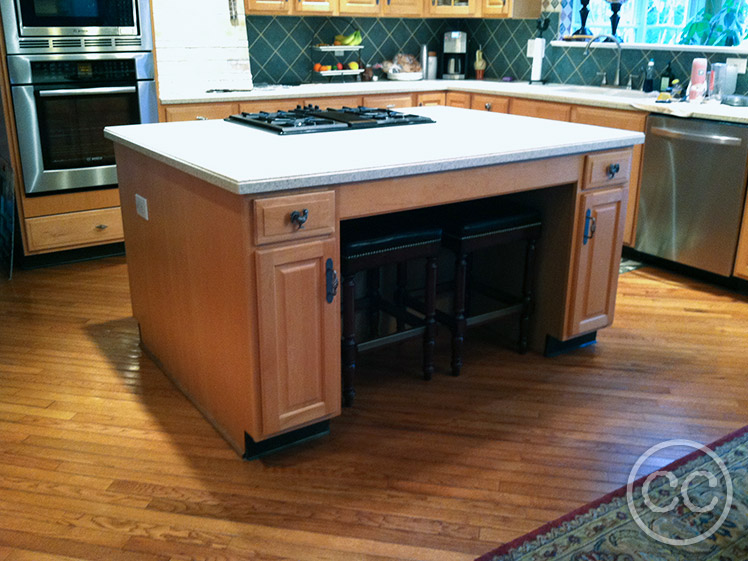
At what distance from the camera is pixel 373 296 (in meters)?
2.95

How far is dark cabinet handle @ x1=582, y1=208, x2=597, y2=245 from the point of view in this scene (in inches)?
108

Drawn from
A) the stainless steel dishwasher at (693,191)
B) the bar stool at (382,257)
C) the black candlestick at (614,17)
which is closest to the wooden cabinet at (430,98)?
the black candlestick at (614,17)

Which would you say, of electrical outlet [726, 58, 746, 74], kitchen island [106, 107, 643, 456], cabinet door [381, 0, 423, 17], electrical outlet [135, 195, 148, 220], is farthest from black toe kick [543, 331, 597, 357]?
cabinet door [381, 0, 423, 17]

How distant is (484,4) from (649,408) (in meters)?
3.52

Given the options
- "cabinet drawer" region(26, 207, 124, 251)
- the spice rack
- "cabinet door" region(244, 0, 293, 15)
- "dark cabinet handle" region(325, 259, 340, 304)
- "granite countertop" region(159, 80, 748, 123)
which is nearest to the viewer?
"dark cabinet handle" region(325, 259, 340, 304)

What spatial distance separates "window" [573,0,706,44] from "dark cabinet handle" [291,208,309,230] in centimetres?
369

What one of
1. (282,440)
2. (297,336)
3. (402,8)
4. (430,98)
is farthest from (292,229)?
(402,8)

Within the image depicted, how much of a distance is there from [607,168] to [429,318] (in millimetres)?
876

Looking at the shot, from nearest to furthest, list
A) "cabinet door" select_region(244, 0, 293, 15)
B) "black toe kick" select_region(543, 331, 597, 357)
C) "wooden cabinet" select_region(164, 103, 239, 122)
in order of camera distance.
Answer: "black toe kick" select_region(543, 331, 597, 357) < "wooden cabinet" select_region(164, 103, 239, 122) < "cabinet door" select_region(244, 0, 293, 15)

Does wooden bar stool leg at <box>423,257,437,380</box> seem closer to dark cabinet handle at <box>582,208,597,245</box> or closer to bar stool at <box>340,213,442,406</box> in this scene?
bar stool at <box>340,213,442,406</box>

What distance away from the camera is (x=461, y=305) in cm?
271

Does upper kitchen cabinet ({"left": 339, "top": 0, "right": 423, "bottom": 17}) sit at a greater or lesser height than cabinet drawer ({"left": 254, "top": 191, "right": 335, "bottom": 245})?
greater

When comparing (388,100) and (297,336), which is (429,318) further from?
(388,100)

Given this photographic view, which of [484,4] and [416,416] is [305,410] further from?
[484,4]
